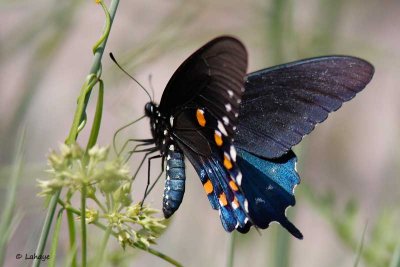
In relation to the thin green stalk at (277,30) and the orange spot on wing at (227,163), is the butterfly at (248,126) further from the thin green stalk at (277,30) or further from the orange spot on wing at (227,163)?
the thin green stalk at (277,30)

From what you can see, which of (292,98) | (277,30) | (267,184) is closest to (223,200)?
(267,184)

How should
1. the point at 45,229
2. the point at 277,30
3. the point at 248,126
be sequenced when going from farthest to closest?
the point at 277,30
the point at 248,126
the point at 45,229

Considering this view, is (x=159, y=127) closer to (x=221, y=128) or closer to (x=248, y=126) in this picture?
(x=248, y=126)

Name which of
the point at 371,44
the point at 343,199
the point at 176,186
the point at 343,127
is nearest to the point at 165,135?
the point at 176,186

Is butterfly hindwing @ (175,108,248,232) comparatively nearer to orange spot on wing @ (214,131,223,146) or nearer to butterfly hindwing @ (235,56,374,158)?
orange spot on wing @ (214,131,223,146)

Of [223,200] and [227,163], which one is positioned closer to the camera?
[227,163]

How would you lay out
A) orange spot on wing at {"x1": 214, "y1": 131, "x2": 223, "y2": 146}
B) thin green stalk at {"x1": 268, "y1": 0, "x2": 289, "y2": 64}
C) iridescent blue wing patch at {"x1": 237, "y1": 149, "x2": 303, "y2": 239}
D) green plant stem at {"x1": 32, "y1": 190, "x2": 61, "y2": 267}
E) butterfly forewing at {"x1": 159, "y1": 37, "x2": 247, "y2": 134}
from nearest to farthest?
green plant stem at {"x1": 32, "y1": 190, "x2": 61, "y2": 267} → butterfly forewing at {"x1": 159, "y1": 37, "x2": 247, "y2": 134} → orange spot on wing at {"x1": 214, "y1": 131, "x2": 223, "y2": 146} → iridescent blue wing patch at {"x1": 237, "y1": 149, "x2": 303, "y2": 239} → thin green stalk at {"x1": 268, "y1": 0, "x2": 289, "y2": 64}

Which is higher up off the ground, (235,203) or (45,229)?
(235,203)

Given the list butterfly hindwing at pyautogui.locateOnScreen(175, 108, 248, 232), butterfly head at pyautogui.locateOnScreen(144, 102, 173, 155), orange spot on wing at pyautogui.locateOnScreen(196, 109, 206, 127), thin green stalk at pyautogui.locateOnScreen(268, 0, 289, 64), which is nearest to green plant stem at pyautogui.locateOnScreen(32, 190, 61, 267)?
butterfly hindwing at pyautogui.locateOnScreen(175, 108, 248, 232)
